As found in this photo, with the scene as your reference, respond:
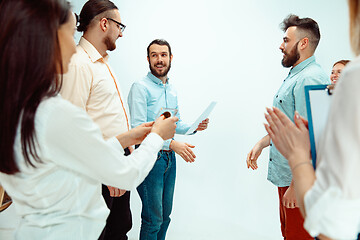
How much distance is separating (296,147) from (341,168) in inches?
8.4

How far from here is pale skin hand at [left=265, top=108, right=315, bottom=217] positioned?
2.43ft

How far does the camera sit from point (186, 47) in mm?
3078

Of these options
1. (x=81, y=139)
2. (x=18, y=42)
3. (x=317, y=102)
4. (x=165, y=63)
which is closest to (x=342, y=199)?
(x=317, y=102)

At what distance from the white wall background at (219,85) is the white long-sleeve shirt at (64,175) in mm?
2092

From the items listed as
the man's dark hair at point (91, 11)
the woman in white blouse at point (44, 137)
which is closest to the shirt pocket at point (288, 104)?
the man's dark hair at point (91, 11)

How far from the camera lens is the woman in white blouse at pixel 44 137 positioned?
2.65ft

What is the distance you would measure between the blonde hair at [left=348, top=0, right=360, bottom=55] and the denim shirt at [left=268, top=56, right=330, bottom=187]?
1050mm

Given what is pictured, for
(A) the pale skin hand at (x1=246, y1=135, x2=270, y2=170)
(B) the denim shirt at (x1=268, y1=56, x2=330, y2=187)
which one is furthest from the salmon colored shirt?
(B) the denim shirt at (x1=268, y1=56, x2=330, y2=187)

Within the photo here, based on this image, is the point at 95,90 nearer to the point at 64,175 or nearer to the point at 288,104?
the point at 64,175

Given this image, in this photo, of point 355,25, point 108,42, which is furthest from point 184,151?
point 355,25

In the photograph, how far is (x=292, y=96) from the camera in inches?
73.8

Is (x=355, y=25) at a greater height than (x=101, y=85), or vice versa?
(x=355, y=25)

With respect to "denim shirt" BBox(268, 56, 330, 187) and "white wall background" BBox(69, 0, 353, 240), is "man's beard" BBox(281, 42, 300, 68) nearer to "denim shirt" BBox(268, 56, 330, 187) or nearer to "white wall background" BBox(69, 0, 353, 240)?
"denim shirt" BBox(268, 56, 330, 187)

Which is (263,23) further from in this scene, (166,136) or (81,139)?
(81,139)
